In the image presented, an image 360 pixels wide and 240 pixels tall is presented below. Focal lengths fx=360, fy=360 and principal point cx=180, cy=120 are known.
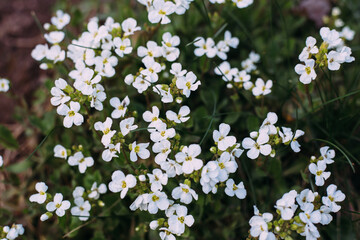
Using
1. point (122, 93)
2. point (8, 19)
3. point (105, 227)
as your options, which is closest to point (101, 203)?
point (105, 227)

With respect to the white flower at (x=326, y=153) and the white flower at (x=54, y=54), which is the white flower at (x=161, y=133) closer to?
the white flower at (x=326, y=153)

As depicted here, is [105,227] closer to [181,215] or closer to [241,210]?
[181,215]

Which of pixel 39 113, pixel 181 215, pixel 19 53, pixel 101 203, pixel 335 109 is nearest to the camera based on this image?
pixel 181 215

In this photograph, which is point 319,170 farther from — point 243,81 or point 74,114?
point 74,114

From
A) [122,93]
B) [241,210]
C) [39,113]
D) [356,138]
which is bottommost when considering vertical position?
[39,113]

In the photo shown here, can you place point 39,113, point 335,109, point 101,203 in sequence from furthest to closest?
point 39,113 < point 335,109 < point 101,203

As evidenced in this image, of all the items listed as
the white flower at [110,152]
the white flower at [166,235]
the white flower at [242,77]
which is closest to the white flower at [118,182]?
the white flower at [110,152]
